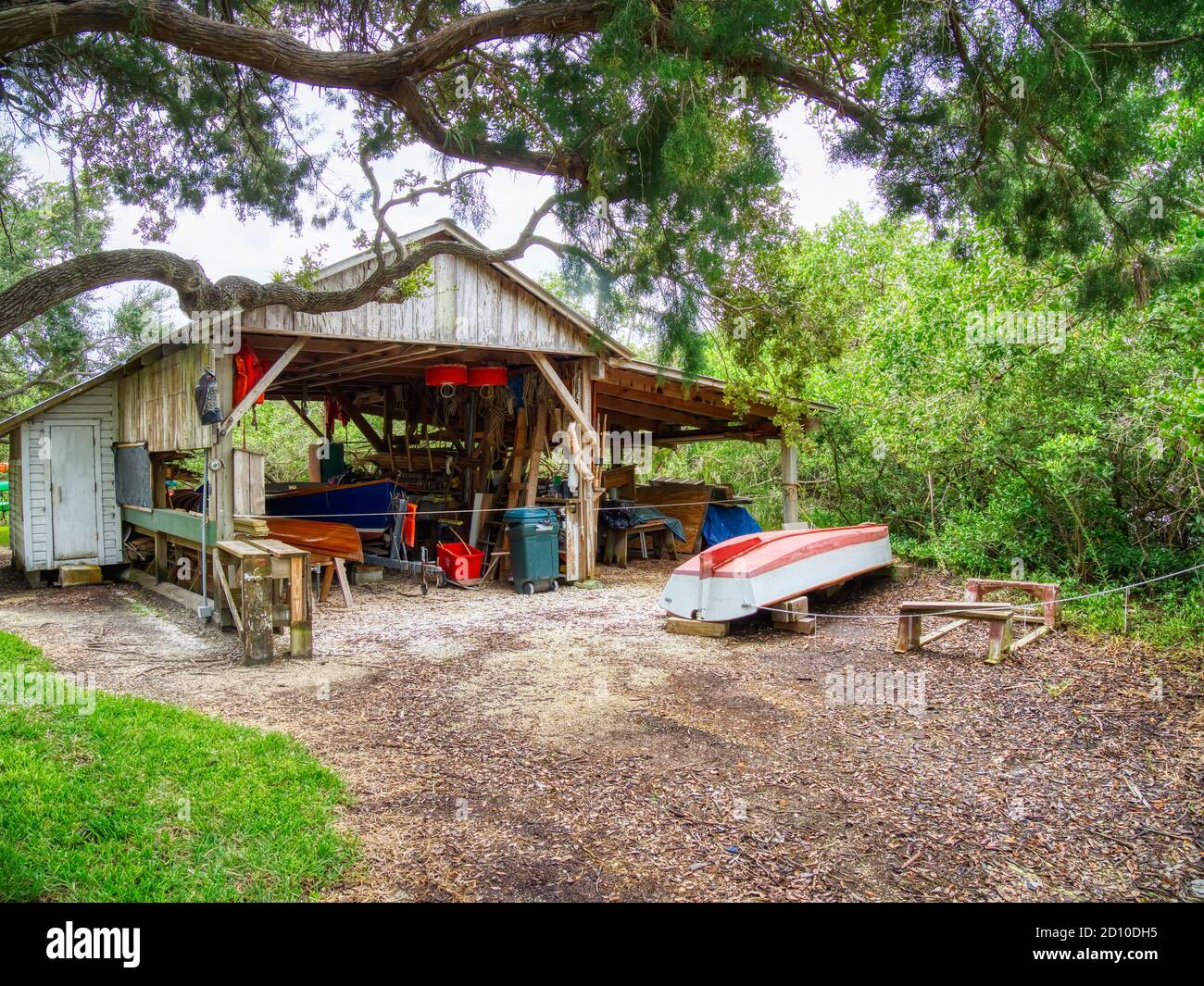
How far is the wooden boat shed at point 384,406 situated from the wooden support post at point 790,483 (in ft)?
0.11

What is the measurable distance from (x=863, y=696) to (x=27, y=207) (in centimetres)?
1840

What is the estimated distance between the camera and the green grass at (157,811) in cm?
305

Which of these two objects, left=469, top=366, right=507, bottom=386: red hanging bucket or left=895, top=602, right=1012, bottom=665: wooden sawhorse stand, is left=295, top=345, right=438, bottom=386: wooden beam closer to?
left=469, top=366, right=507, bottom=386: red hanging bucket

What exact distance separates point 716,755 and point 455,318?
6.91 metres

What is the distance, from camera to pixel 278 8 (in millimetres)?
5984

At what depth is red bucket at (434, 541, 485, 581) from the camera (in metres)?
11.3

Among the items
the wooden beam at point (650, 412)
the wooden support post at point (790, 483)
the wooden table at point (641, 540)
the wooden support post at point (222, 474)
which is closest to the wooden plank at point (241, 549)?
the wooden support post at point (222, 474)

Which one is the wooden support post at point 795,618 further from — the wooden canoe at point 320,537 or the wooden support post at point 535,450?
the wooden canoe at point 320,537

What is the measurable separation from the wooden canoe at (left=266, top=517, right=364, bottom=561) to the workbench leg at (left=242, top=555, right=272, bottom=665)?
117 inches

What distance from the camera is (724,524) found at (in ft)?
47.8

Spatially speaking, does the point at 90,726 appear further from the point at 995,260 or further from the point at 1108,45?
the point at 995,260

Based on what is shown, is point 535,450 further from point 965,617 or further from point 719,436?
point 965,617

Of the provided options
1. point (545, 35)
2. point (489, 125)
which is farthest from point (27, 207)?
point (545, 35)

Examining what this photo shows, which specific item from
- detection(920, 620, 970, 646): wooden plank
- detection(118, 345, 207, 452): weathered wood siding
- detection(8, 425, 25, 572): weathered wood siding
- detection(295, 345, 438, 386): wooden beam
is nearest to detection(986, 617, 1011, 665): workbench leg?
detection(920, 620, 970, 646): wooden plank
